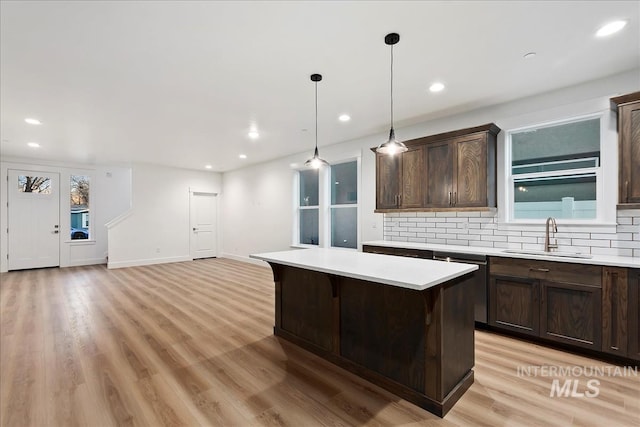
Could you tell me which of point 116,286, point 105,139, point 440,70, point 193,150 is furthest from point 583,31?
point 116,286

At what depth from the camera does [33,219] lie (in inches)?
283

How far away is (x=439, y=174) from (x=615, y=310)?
2161 mm

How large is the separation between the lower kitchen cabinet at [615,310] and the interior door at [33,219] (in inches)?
405

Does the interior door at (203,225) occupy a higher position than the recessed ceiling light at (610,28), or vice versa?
the recessed ceiling light at (610,28)

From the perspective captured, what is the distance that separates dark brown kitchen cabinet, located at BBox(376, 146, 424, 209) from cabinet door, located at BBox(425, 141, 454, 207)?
0.38 feet

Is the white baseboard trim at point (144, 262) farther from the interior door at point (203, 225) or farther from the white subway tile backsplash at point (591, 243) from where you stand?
the white subway tile backsplash at point (591, 243)

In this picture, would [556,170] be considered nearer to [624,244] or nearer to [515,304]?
[624,244]

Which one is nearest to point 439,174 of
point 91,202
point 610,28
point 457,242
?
point 457,242

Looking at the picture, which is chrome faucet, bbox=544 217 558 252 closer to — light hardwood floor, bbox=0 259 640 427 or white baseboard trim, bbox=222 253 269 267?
light hardwood floor, bbox=0 259 640 427

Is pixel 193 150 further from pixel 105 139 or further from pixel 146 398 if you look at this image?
pixel 146 398

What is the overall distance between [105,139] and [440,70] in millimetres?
5628

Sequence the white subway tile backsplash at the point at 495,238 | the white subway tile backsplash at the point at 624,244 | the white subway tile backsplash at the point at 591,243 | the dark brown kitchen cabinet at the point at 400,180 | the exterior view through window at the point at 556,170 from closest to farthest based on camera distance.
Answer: the white subway tile backsplash at the point at 624,244
the white subway tile backsplash at the point at 591,243
the exterior view through window at the point at 556,170
the white subway tile backsplash at the point at 495,238
the dark brown kitchen cabinet at the point at 400,180

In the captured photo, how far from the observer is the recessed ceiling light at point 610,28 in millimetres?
2239

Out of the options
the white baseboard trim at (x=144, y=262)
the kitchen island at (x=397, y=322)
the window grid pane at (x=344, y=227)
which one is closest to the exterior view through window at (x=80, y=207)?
the white baseboard trim at (x=144, y=262)
